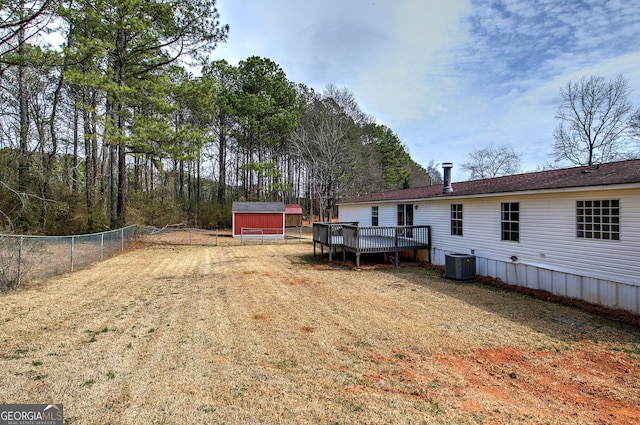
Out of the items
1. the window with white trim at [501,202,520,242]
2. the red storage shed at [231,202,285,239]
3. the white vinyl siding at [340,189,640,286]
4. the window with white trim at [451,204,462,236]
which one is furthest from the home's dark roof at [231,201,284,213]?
the window with white trim at [501,202,520,242]

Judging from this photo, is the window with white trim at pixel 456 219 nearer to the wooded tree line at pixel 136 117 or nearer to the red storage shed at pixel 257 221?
the wooded tree line at pixel 136 117

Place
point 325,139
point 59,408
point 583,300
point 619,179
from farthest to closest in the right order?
point 325,139 < point 583,300 < point 619,179 < point 59,408

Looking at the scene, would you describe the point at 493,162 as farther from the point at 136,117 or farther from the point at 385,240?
the point at 136,117

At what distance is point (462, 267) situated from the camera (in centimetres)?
948

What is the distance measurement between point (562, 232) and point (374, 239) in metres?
5.97

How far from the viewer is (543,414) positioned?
307 cm

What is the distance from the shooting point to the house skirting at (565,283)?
644 centimetres

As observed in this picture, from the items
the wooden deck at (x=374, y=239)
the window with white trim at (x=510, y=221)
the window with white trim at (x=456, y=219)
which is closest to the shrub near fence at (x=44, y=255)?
the wooden deck at (x=374, y=239)

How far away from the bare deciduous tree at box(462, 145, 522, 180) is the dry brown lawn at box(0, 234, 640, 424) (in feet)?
118

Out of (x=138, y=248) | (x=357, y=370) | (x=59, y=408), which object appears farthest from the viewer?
(x=138, y=248)

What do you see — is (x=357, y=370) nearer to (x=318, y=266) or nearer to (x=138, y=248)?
(x=318, y=266)

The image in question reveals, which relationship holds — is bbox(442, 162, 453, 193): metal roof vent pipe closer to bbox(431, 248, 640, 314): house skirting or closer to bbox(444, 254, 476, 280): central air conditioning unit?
bbox(431, 248, 640, 314): house skirting

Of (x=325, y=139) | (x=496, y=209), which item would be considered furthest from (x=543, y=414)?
(x=325, y=139)

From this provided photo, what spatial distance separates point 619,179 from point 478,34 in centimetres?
849
